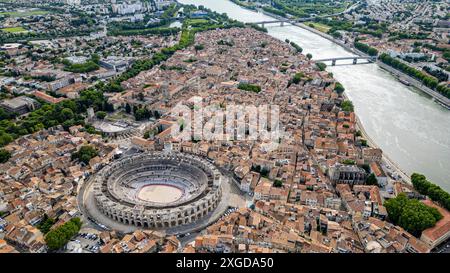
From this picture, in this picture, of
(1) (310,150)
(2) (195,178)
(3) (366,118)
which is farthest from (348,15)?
(2) (195,178)

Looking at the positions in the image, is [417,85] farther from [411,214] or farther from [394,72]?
[411,214]

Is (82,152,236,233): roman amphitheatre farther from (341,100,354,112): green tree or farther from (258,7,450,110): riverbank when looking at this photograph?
(258,7,450,110): riverbank

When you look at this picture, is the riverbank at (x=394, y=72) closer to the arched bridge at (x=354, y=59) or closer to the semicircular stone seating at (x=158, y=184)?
the arched bridge at (x=354, y=59)

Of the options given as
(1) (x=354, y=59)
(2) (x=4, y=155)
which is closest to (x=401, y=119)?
(1) (x=354, y=59)
